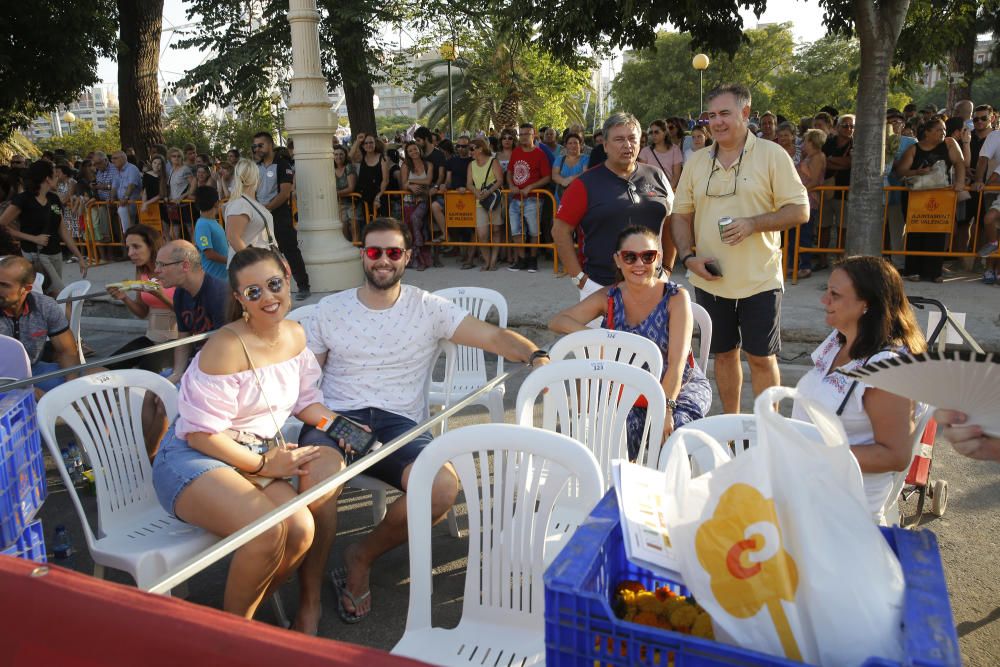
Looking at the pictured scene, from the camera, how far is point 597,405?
11.0 feet

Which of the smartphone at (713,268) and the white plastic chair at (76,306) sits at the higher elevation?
the smartphone at (713,268)

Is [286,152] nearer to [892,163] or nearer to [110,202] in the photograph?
[110,202]

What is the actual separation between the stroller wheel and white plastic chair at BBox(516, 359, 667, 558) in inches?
58.5

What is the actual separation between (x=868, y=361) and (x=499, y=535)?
4.61 feet

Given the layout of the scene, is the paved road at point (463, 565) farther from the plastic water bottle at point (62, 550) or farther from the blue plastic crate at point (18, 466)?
the blue plastic crate at point (18, 466)

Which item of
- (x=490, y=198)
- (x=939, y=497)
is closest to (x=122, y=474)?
(x=939, y=497)

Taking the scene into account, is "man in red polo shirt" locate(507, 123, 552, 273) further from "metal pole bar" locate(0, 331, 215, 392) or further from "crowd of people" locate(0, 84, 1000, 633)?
"metal pole bar" locate(0, 331, 215, 392)

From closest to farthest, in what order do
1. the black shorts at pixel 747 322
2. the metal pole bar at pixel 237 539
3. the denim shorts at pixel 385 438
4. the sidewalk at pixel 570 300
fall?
the metal pole bar at pixel 237 539, the denim shorts at pixel 385 438, the black shorts at pixel 747 322, the sidewalk at pixel 570 300

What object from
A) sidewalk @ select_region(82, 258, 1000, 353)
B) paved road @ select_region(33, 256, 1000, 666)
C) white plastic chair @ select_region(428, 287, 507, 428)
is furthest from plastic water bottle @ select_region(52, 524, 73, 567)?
sidewalk @ select_region(82, 258, 1000, 353)

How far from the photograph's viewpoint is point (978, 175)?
796 centimetres

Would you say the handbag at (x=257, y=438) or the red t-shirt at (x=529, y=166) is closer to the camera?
the handbag at (x=257, y=438)

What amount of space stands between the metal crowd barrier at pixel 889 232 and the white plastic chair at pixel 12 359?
6802mm

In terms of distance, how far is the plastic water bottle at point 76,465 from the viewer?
14.9 ft

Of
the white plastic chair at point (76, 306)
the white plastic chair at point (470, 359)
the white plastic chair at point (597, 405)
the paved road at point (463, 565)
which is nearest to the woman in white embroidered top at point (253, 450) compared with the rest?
the paved road at point (463, 565)
